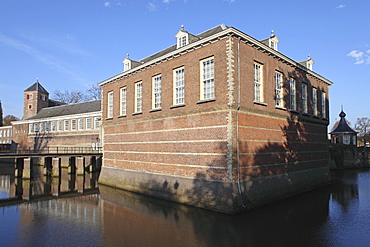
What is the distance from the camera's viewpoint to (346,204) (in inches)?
569

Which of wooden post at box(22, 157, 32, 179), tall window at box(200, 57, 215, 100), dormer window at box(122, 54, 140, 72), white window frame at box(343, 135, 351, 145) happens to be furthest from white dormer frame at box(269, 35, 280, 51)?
white window frame at box(343, 135, 351, 145)

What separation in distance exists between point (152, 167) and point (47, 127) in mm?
33756

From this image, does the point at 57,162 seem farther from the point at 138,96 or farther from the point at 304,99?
the point at 304,99

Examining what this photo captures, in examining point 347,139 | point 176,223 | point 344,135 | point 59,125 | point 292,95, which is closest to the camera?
point 176,223

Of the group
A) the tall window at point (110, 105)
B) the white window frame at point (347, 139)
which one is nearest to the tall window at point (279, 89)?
the tall window at point (110, 105)

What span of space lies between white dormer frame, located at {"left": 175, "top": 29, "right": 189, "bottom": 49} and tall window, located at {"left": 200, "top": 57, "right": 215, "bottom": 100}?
8.47 ft

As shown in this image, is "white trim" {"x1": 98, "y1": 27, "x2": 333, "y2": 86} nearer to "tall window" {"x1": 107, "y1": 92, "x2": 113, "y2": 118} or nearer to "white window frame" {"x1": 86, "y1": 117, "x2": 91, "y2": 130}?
"tall window" {"x1": 107, "y1": 92, "x2": 113, "y2": 118}

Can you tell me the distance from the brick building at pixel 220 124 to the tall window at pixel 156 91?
0.07 meters

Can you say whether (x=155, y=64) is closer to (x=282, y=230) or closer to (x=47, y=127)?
(x=282, y=230)

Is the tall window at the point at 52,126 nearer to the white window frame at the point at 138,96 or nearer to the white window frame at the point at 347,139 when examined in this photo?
the white window frame at the point at 138,96

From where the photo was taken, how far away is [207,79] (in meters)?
14.1

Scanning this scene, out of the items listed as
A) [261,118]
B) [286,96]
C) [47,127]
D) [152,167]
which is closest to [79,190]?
[152,167]

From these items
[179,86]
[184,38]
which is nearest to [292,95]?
[179,86]

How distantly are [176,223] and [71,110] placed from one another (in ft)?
118
